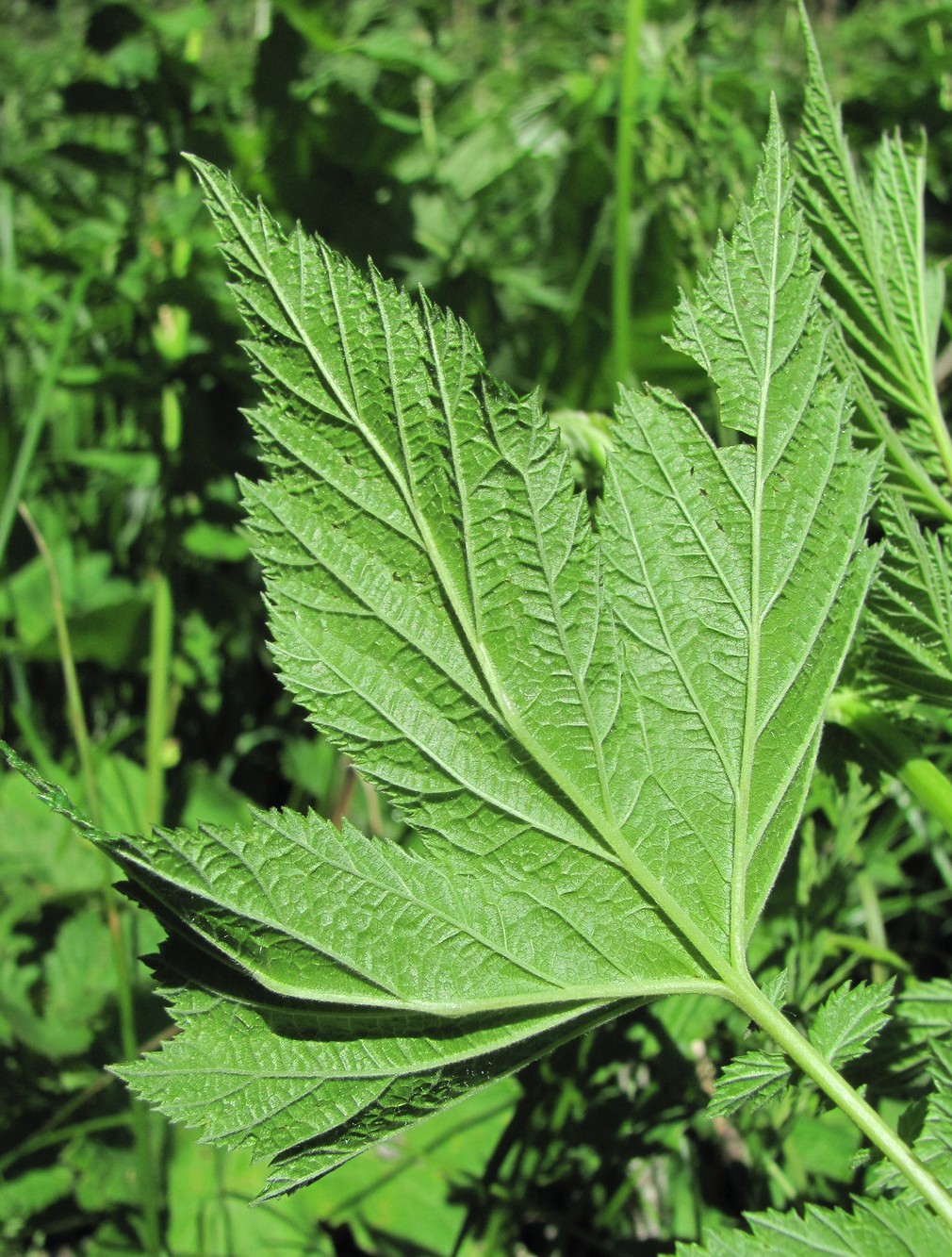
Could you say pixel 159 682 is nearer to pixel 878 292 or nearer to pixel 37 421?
pixel 37 421

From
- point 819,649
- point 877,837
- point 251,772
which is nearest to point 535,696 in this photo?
point 819,649

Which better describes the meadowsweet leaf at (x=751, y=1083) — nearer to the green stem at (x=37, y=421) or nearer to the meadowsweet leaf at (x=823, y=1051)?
the meadowsweet leaf at (x=823, y=1051)

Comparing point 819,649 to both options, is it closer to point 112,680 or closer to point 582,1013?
point 582,1013

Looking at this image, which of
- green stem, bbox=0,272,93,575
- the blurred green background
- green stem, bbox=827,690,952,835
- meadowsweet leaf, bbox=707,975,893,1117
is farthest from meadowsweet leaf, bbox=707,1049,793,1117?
green stem, bbox=0,272,93,575

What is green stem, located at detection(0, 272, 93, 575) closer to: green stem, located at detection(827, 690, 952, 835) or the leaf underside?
the leaf underside

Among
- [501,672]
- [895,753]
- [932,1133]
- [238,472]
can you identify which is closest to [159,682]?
[238,472]

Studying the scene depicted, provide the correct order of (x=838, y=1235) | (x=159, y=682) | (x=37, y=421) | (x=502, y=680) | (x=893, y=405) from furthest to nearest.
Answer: (x=159, y=682), (x=37, y=421), (x=893, y=405), (x=502, y=680), (x=838, y=1235)

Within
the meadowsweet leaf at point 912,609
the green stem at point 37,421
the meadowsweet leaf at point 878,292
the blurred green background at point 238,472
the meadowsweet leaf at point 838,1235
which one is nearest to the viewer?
the meadowsweet leaf at point 838,1235

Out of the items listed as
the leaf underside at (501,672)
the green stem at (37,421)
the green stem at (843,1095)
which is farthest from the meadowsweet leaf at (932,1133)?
the green stem at (37,421)
